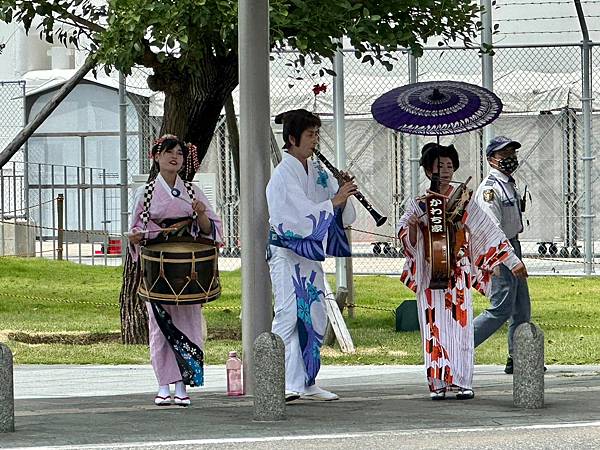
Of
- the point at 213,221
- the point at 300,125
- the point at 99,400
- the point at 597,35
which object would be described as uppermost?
the point at 597,35

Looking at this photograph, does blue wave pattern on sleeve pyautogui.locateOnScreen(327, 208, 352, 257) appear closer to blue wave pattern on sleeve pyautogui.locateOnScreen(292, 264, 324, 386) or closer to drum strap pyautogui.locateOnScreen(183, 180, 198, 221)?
blue wave pattern on sleeve pyautogui.locateOnScreen(292, 264, 324, 386)

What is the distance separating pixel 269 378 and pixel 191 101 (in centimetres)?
578

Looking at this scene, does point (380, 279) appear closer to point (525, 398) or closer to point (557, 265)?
point (557, 265)

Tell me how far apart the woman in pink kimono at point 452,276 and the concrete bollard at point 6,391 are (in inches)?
112

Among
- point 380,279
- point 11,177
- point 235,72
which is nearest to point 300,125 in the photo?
point 235,72

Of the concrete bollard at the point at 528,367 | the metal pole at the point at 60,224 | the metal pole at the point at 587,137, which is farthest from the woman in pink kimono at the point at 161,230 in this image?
the metal pole at the point at 60,224

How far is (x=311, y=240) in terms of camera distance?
907 centimetres

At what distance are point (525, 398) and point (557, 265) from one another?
13160 millimetres

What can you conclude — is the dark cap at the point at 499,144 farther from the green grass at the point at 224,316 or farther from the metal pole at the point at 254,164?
the metal pole at the point at 254,164

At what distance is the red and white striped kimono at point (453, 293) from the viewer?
9.56 metres

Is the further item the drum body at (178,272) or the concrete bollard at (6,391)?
the drum body at (178,272)

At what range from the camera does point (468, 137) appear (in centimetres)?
2323

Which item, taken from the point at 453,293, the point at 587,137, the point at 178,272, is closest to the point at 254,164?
the point at 178,272

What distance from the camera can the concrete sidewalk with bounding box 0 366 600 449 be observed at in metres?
7.67
